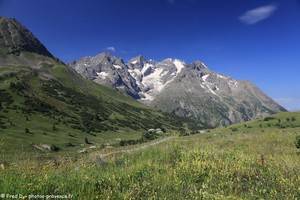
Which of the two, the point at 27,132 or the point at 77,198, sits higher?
the point at 27,132

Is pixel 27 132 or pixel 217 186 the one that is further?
pixel 27 132

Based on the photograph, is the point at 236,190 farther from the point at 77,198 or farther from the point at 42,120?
the point at 42,120

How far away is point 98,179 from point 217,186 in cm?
324

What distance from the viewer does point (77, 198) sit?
8.91m

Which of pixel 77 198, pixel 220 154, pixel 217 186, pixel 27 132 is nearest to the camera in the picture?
pixel 77 198

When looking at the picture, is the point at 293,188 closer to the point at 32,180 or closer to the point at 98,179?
the point at 98,179

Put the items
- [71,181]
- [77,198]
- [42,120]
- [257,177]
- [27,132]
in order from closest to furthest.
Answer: [77,198], [71,181], [257,177], [27,132], [42,120]

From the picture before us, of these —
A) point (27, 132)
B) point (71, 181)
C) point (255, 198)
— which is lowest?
point (255, 198)

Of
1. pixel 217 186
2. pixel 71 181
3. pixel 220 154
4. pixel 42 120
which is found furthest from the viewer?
pixel 42 120

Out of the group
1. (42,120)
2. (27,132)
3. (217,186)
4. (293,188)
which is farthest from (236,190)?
(42,120)

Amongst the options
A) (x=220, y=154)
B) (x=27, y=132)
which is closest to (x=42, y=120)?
(x=27, y=132)

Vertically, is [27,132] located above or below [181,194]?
above

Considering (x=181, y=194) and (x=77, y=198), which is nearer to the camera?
(x=77, y=198)

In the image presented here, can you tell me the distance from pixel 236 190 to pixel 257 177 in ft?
5.34
